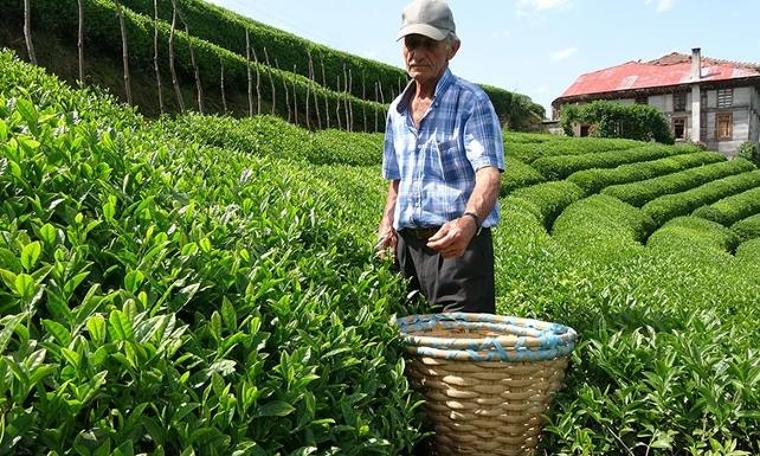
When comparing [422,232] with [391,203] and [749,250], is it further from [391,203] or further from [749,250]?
[749,250]

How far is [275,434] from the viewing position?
169cm

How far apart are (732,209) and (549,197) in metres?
9.71

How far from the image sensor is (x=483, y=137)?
119 inches

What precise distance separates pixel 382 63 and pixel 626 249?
98.4 feet

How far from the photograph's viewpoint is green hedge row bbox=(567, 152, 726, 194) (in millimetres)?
25031

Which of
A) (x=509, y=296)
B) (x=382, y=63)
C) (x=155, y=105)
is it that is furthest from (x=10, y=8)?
(x=382, y=63)

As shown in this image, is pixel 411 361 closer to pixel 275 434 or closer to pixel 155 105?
pixel 275 434

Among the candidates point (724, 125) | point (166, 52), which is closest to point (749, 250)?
point (166, 52)

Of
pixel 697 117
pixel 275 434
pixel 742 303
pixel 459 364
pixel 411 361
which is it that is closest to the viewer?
pixel 275 434

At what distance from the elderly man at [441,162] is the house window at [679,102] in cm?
5035

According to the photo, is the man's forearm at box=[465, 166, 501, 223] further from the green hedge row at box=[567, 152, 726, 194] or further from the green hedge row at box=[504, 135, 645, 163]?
the green hedge row at box=[504, 135, 645, 163]

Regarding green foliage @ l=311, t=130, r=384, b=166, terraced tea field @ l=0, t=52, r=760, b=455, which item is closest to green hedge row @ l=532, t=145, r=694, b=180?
green foliage @ l=311, t=130, r=384, b=166

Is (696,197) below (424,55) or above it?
below

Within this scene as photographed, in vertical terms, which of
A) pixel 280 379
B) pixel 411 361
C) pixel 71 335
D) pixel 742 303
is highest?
pixel 71 335
